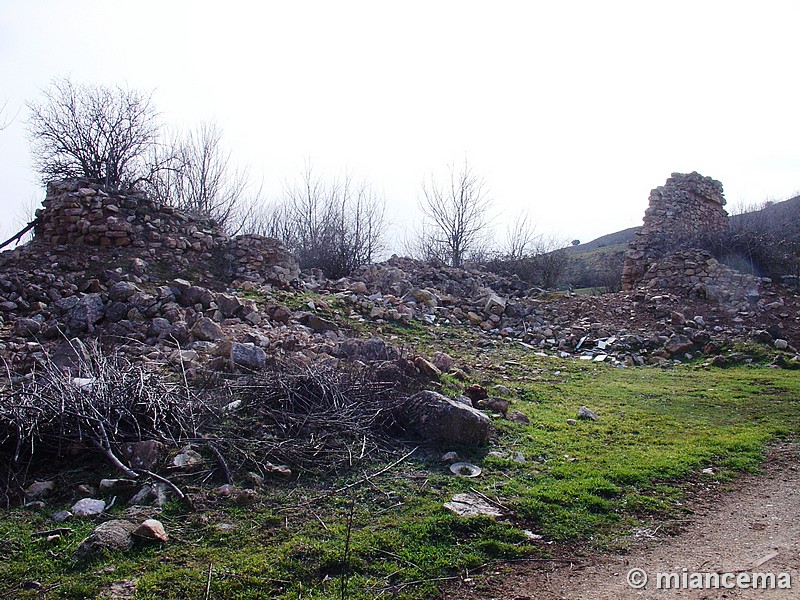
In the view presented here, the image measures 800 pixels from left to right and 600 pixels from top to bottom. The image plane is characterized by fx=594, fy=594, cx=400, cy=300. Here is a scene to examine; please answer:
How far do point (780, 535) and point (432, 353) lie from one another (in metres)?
6.12

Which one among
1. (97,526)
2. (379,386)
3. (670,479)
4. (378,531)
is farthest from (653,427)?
(97,526)

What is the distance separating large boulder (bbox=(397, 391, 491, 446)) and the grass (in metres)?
0.16

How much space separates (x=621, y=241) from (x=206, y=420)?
4155cm

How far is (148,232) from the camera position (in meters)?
11.6

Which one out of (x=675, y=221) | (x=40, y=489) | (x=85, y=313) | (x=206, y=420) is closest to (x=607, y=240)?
(x=675, y=221)

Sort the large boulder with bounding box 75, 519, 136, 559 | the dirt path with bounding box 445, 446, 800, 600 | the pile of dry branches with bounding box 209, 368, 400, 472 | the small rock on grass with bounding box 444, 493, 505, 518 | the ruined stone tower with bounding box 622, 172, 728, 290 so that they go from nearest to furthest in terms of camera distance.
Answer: the dirt path with bounding box 445, 446, 800, 600 → the large boulder with bounding box 75, 519, 136, 559 → the small rock on grass with bounding box 444, 493, 505, 518 → the pile of dry branches with bounding box 209, 368, 400, 472 → the ruined stone tower with bounding box 622, 172, 728, 290

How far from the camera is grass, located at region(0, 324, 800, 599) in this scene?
9.97 ft

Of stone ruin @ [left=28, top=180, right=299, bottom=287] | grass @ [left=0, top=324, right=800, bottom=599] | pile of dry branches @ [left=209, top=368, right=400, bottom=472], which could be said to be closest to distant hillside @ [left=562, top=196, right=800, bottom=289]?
stone ruin @ [left=28, top=180, right=299, bottom=287]

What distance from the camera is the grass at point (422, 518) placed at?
304 cm

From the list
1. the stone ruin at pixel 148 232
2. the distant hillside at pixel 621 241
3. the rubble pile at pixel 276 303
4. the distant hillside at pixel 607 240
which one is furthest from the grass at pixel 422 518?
the distant hillside at pixel 607 240

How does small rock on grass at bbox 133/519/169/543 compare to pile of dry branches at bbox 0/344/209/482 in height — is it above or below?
below

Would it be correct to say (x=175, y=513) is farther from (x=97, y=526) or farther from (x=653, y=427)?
(x=653, y=427)

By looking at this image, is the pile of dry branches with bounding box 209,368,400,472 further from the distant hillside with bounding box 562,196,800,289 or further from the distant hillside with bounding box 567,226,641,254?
the distant hillside with bounding box 567,226,641,254

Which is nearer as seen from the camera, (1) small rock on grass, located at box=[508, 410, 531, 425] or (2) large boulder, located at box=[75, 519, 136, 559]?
(2) large boulder, located at box=[75, 519, 136, 559]
